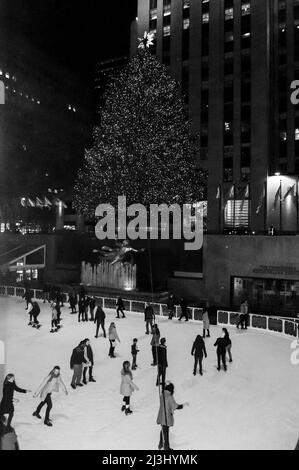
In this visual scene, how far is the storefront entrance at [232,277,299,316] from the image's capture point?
2452 cm

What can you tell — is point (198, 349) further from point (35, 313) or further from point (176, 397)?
point (35, 313)

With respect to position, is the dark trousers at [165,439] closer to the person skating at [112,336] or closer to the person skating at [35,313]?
the person skating at [112,336]

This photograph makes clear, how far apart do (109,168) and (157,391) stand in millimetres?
22677

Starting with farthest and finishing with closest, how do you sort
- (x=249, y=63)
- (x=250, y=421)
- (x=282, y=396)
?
(x=249, y=63)
(x=282, y=396)
(x=250, y=421)

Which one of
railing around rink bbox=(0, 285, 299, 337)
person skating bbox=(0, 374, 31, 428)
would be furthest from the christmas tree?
person skating bbox=(0, 374, 31, 428)

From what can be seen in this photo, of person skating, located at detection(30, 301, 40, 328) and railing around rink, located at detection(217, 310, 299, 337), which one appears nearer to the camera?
railing around rink, located at detection(217, 310, 299, 337)

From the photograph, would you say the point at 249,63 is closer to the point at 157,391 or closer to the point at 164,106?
the point at 164,106

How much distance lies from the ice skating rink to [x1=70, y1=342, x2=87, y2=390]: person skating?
0.24 meters

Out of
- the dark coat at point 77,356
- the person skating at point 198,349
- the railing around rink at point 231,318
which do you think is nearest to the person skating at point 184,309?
the railing around rink at point 231,318

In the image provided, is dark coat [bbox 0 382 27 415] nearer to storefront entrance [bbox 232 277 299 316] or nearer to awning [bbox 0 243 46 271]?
storefront entrance [bbox 232 277 299 316]

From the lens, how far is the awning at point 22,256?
32312mm

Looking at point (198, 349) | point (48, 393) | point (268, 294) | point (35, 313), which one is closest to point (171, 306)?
point (35, 313)

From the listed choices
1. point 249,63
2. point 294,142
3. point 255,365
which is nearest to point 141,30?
point 249,63

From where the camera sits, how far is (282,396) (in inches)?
443
